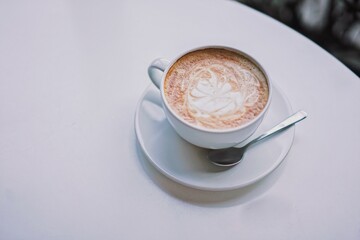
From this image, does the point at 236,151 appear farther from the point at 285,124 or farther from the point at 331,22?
the point at 331,22

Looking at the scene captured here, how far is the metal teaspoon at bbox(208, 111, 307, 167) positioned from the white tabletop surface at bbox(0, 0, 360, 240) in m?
0.05

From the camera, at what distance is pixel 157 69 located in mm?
762

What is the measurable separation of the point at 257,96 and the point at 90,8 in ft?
1.70

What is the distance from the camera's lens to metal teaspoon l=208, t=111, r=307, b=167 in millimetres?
675

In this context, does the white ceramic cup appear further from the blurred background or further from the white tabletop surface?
the blurred background

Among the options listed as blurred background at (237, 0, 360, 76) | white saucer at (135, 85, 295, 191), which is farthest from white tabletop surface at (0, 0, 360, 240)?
blurred background at (237, 0, 360, 76)

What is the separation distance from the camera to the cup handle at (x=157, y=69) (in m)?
0.74

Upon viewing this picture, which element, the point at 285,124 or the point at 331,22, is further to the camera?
the point at 331,22

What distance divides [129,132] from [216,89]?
7.3 inches

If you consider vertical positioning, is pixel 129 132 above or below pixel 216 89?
below

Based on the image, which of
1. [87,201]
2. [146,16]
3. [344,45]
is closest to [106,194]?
[87,201]

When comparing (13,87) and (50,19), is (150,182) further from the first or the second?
(50,19)

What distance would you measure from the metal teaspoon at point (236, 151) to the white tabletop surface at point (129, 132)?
0.05 meters

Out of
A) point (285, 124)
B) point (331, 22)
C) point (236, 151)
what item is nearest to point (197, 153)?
point (236, 151)
